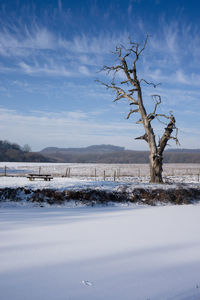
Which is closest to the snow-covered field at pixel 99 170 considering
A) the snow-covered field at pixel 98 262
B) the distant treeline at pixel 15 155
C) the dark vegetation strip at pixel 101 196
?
the dark vegetation strip at pixel 101 196

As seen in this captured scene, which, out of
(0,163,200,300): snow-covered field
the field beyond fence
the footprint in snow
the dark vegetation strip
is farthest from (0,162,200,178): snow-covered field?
the footprint in snow

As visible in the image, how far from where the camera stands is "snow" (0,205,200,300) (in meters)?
3.16

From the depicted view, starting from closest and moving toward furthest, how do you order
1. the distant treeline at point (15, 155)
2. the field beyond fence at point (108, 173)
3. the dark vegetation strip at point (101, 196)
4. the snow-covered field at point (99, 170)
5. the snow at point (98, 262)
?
the snow at point (98, 262), the dark vegetation strip at point (101, 196), the field beyond fence at point (108, 173), the snow-covered field at point (99, 170), the distant treeline at point (15, 155)

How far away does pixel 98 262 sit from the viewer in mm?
4129

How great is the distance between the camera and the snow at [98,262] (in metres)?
3.16

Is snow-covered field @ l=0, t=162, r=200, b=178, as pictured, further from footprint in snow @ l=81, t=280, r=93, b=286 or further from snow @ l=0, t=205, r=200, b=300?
footprint in snow @ l=81, t=280, r=93, b=286

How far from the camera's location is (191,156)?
129m

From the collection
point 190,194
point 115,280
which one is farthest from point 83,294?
point 190,194

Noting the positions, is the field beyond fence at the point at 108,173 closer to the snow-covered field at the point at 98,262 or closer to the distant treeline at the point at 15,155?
the snow-covered field at the point at 98,262

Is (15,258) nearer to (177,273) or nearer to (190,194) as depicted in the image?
(177,273)

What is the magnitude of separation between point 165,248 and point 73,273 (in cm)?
224

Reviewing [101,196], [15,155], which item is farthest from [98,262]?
[15,155]

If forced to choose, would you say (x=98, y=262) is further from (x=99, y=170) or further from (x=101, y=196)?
(x=99, y=170)

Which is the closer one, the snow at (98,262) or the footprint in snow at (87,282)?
the snow at (98,262)
